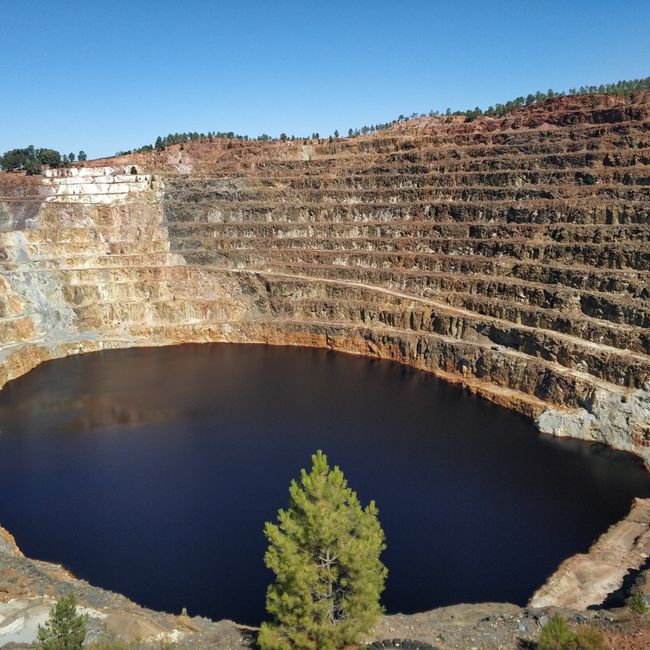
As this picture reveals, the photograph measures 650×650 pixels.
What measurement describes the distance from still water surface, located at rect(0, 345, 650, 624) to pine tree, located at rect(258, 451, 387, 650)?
7507 mm

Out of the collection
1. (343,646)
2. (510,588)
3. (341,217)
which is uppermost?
(341,217)

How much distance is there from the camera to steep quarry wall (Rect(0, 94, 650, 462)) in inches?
1967

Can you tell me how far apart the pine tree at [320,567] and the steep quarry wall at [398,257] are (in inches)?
1159

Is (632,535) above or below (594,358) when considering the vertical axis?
below

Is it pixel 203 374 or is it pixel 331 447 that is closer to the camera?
pixel 331 447

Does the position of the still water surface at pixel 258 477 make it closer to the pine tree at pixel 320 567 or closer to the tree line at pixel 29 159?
the pine tree at pixel 320 567

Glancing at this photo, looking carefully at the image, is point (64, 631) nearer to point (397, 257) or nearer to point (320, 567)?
point (320, 567)

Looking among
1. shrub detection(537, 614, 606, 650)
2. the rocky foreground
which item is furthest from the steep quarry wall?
shrub detection(537, 614, 606, 650)

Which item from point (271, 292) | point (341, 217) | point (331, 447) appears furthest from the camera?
point (341, 217)

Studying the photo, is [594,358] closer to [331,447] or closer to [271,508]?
[331,447]

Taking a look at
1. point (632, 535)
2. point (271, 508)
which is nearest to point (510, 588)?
point (632, 535)

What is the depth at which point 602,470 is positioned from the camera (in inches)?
1495

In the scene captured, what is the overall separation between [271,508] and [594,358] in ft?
94.6

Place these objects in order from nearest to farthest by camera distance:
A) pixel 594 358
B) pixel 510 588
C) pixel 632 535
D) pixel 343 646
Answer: pixel 343 646 → pixel 510 588 → pixel 632 535 → pixel 594 358
